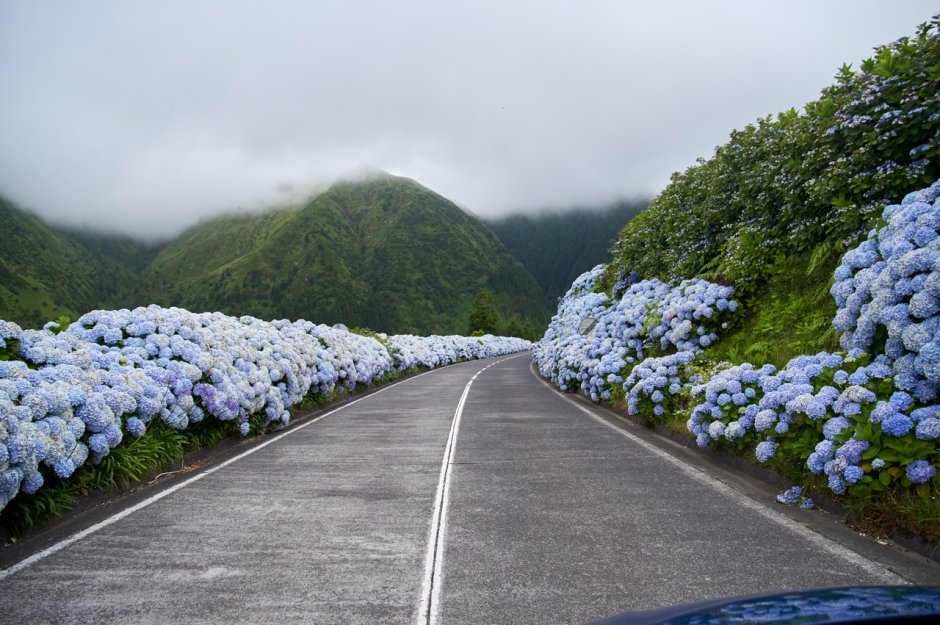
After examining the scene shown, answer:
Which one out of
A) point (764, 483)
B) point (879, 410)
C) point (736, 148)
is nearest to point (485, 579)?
point (879, 410)

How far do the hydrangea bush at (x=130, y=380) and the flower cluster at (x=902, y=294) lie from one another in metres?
7.43

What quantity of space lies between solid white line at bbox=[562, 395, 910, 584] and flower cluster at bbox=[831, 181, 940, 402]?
152cm

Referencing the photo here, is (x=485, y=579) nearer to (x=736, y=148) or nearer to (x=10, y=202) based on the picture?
(x=736, y=148)

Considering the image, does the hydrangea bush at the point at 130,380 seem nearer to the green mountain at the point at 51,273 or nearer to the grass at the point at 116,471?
the grass at the point at 116,471

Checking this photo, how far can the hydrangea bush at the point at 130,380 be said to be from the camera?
5184mm

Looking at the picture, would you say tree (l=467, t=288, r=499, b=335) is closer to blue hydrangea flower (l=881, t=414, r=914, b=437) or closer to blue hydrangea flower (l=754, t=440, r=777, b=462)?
blue hydrangea flower (l=754, t=440, r=777, b=462)

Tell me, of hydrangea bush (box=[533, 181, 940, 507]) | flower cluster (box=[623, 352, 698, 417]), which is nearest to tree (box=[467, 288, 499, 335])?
flower cluster (box=[623, 352, 698, 417])

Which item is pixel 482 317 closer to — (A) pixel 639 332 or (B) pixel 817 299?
(A) pixel 639 332

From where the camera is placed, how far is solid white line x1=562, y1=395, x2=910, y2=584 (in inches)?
160

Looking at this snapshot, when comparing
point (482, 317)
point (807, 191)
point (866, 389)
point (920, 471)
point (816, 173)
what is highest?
point (482, 317)

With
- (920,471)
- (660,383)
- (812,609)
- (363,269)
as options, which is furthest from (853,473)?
(363,269)

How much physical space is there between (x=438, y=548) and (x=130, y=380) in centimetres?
460

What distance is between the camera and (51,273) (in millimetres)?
130625

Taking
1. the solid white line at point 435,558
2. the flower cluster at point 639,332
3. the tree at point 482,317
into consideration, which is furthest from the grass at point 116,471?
the tree at point 482,317
